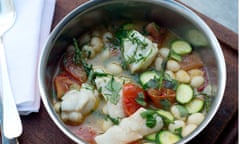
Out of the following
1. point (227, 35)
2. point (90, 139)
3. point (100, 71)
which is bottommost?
point (90, 139)

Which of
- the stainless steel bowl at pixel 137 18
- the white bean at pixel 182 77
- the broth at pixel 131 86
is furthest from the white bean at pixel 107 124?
the white bean at pixel 182 77

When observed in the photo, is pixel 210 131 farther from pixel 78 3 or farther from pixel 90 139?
pixel 78 3

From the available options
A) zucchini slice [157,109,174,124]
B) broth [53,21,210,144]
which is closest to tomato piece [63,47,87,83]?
broth [53,21,210,144]

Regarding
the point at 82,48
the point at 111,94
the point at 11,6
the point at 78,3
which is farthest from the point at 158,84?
the point at 11,6

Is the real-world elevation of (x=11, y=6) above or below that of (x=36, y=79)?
above

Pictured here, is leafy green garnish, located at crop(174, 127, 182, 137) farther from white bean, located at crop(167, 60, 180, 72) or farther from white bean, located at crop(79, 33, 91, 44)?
white bean, located at crop(79, 33, 91, 44)
